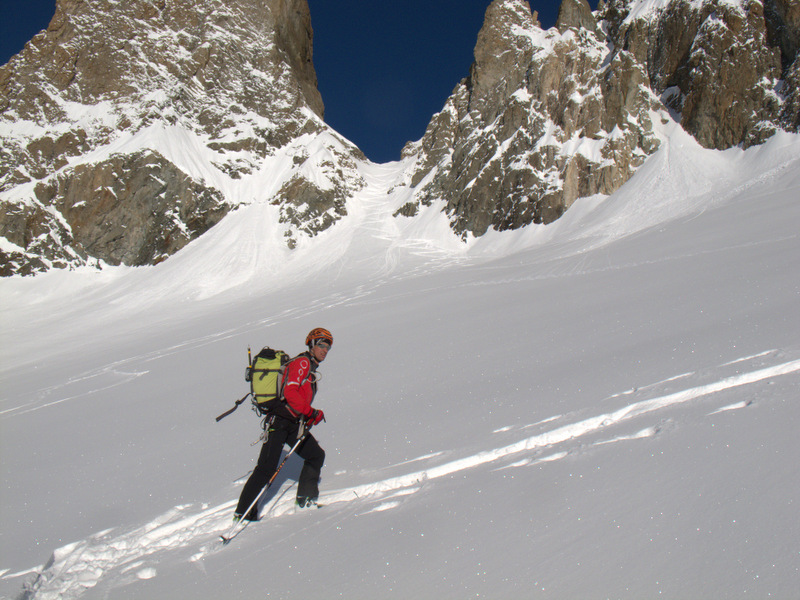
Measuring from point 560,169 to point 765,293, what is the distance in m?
30.8

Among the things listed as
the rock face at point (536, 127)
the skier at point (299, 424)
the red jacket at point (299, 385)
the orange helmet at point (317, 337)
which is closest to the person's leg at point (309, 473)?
the skier at point (299, 424)

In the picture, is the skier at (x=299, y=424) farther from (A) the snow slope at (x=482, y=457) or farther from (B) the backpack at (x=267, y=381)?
(A) the snow slope at (x=482, y=457)

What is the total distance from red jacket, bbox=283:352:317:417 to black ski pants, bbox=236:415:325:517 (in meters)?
0.16

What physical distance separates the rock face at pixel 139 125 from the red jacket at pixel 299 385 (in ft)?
127

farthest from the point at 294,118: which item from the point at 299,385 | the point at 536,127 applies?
the point at 299,385

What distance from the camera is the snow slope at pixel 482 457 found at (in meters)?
1.98

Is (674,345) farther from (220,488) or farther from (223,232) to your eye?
(223,232)

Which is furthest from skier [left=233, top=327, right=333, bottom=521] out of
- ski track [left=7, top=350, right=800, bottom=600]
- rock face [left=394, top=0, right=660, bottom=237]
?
rock face [left=394, top=0, right=660, bottom=237]

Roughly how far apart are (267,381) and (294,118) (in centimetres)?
5757

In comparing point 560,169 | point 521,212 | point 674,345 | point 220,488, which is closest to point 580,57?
point 560,169

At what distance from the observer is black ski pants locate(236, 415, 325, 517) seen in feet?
11.1

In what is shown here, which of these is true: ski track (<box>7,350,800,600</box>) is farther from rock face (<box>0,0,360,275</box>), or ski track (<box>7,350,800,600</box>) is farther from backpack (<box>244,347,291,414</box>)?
rock face (<box>0,0,360,275</box>)

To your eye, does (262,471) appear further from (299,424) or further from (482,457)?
(482,457)

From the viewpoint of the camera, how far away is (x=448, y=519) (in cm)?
254
